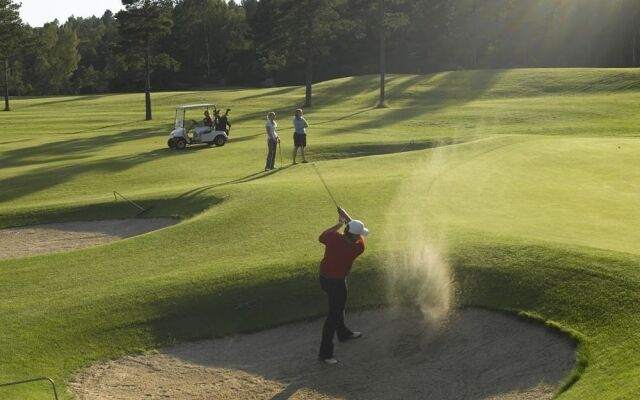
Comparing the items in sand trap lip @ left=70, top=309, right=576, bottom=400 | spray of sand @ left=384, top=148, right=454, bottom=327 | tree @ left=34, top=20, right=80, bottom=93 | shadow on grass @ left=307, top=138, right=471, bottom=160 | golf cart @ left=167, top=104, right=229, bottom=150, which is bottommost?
sand trap lip @ left=70, top=309, right=576, bottom=400

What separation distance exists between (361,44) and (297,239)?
336 feet

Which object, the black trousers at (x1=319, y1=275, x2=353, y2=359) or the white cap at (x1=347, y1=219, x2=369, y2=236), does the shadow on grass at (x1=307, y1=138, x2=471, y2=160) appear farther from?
the white cap at (x1=347, y1=219, x2=369, y2=236)

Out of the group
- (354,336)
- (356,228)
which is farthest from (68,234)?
(356,228)

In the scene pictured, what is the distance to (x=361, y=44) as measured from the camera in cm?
11625

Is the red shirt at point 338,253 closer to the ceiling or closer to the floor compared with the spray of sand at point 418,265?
closer to the ceiling

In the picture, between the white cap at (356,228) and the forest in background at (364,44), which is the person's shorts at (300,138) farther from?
the forest in background at (364,44)

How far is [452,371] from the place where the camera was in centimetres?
1116

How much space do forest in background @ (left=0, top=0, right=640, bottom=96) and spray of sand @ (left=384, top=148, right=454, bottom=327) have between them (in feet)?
187

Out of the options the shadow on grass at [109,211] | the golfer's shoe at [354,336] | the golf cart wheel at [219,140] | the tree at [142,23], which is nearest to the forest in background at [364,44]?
the tree at [142,23]

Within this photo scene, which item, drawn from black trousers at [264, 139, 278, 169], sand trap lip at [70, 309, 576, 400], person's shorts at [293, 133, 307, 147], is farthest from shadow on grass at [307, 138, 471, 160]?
sand trap lip at [70, 309, 576, 400]

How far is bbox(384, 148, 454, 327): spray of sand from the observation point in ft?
43.2

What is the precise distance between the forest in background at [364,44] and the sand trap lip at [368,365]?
62.7 meters

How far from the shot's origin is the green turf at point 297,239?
40.9ft

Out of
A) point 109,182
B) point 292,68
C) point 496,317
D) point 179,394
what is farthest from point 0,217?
point 292,68
